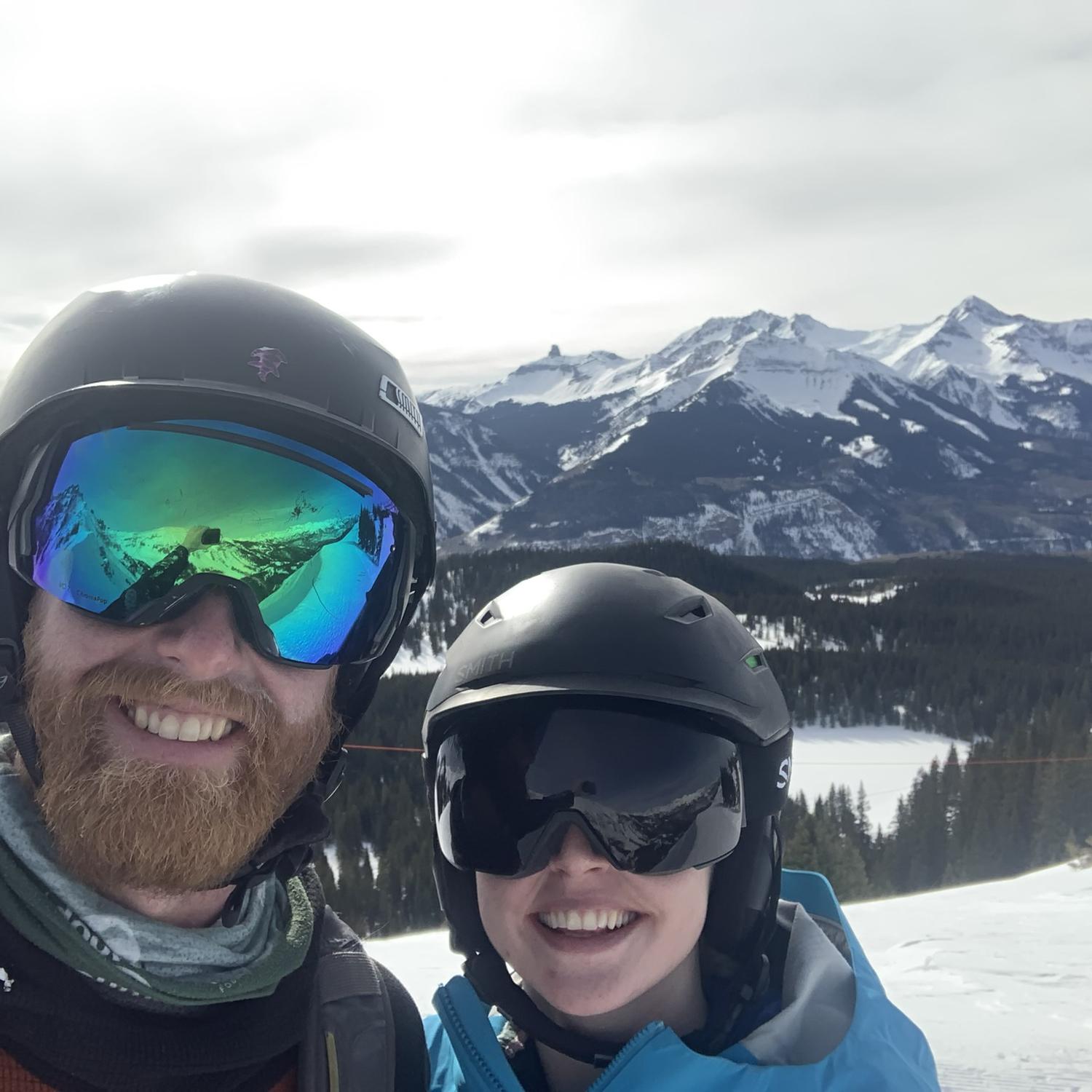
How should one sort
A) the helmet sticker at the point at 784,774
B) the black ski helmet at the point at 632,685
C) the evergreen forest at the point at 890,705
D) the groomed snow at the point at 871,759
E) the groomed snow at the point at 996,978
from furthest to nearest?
the groomed snow at the point at 871,759 → the evergreen forest at the point at 890,705 → the groomed snow at the point at 996,978 → the helmet sticker at the point at 784,774 → the black ski helmet at the point at 632,685

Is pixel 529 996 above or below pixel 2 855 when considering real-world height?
below

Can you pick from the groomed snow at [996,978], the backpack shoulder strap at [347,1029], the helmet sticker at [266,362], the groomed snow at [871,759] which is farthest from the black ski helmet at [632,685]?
the groomed snow at [871,759]

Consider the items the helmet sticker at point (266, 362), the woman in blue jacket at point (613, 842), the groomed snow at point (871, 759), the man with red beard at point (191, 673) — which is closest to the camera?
the man with red beard at point (191, 673)

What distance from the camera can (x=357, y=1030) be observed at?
2352 millimetres

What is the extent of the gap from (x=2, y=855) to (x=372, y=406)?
164cm

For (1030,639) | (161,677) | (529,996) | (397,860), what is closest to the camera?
(161,677)

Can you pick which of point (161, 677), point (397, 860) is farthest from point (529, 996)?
point (397, 860)

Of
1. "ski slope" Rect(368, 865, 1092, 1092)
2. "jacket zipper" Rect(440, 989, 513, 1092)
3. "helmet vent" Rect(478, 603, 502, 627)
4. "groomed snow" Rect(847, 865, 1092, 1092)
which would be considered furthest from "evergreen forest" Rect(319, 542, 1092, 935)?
"jacket zipper" Rect(440, 989, 513, 1092)

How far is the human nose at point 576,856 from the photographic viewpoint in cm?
272

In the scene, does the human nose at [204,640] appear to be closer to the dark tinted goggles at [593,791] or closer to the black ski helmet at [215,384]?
the black ski helmet at [215,384]

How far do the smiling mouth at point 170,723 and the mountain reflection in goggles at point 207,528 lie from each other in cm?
28

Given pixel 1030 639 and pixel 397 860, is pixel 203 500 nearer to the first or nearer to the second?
pixel 397 860

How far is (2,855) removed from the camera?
2.01 m

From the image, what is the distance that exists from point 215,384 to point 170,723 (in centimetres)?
102
